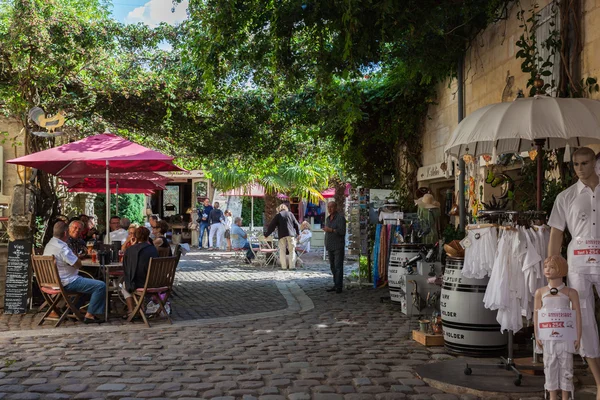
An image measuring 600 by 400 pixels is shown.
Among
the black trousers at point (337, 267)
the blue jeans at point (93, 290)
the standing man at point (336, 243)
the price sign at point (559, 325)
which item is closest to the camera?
the price sign at point (559, 325)

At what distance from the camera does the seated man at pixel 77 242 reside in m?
9.02

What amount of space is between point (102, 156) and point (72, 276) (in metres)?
1.69

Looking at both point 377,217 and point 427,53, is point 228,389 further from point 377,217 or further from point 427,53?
point 377,217

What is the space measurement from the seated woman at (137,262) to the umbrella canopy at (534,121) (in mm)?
4174

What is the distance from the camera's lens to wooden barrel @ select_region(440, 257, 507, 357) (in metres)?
6.36

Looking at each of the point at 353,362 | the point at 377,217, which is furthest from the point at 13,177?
the point at 353,362

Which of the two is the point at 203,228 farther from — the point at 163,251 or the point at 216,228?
the point at 163,251

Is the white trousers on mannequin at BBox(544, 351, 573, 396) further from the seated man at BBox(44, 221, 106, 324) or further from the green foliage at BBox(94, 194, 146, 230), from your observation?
the green foliage at BBox(94, 194, 146, 230)

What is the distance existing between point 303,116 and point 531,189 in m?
7.18

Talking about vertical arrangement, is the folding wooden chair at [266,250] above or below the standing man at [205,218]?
below

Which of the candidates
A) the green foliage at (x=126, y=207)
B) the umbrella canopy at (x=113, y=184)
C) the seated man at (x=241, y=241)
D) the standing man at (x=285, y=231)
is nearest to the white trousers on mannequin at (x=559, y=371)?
the umbrella canopy at (x=113, y=184)

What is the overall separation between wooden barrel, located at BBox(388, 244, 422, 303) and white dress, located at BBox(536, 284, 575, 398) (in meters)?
5.22

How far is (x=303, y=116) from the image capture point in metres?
14.4

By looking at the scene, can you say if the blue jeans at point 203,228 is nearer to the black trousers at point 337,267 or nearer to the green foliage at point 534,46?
the black trousers at point 337,267
